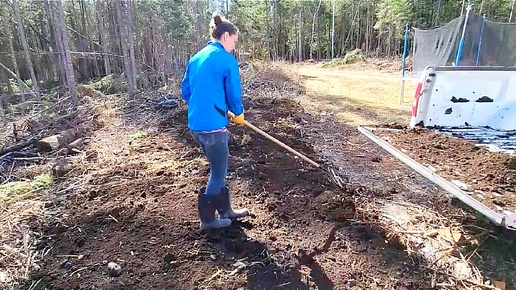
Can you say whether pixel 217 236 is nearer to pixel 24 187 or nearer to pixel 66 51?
pixel 24 187

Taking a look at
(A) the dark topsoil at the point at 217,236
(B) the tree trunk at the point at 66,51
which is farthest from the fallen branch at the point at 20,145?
(B) the tree trunk at the point at 66,51

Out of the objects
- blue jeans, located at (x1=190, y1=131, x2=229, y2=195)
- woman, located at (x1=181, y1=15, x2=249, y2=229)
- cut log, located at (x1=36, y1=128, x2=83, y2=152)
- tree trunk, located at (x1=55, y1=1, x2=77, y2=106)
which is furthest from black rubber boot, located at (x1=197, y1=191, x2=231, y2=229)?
tree trunk, located at (x1=55, y1=1, x2=77, y2=106)

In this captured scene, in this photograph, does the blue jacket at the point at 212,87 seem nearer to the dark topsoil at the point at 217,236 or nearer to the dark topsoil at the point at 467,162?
the dark topsoil at the point at 217,236

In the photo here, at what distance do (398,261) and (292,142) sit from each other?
2.83 meters

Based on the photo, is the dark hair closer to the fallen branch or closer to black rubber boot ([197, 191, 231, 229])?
black rubber boot ([197, 191, 231, 229])

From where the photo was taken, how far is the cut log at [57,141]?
543 centimetres

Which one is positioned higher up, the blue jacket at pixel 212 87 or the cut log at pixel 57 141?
the blue jacket at pixel 212 87

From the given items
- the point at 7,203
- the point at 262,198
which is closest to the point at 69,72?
the point at 7,203

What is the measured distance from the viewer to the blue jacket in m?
2.54

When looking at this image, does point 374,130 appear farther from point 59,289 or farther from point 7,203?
point 7,203

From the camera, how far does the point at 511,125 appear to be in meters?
3.70

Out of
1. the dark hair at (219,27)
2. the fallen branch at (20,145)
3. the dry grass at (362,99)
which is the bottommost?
the dry grass at (362,99)

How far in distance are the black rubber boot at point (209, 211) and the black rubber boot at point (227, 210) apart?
0.06m

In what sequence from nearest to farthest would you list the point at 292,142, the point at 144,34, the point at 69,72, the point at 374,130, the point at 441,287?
the point at 441,287, the point at 374,130, the point at 292,142, the point at 69,72, the point at 144,34
